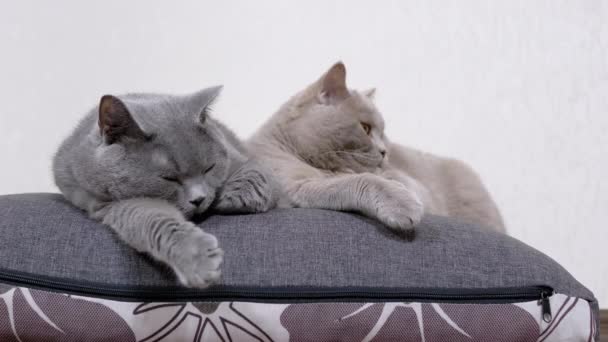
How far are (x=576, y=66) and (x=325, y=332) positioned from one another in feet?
4.92

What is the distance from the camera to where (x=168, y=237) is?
0.77 m

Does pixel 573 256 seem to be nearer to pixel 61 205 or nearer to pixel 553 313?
pixel 553 313

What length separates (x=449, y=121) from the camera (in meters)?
1.83

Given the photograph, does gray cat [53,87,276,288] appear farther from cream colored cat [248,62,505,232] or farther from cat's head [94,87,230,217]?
cream colored cat [248,62,505,232]

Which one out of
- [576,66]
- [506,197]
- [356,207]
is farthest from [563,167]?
[356,207]

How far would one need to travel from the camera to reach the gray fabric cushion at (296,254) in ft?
2.63

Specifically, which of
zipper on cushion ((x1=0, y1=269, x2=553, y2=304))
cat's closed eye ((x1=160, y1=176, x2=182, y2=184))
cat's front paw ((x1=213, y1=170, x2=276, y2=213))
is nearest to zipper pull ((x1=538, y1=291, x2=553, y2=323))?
zipper on cushion ((x1=0, y1=269, x2=553, y2=304))

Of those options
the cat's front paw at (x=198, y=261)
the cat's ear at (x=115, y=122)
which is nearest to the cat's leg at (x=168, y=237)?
the cat's front paw at (x=198, y=261)

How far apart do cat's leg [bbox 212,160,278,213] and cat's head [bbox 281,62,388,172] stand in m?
0.30

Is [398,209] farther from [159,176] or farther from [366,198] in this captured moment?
[159,176]

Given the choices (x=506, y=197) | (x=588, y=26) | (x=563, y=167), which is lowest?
(x=506, y=197)

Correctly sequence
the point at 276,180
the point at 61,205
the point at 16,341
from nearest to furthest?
the point at 16,341 → the point at 61,205 → the point at 276,180

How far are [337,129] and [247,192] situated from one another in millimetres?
423

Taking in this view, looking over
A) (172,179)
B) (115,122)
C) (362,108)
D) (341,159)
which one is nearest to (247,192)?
(172,179)
